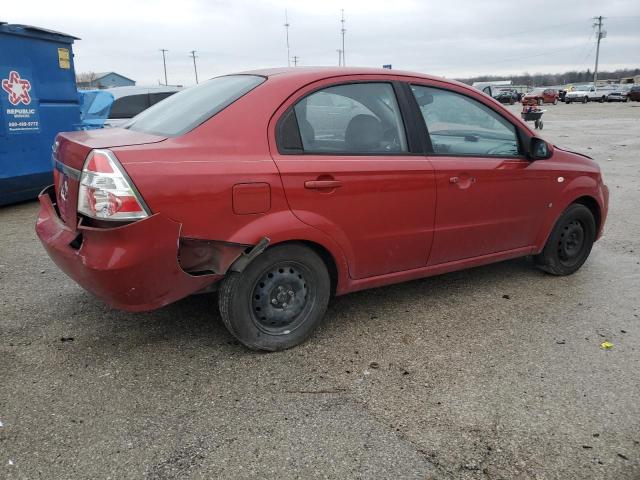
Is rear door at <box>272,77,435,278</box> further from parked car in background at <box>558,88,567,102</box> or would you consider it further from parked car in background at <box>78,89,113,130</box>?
parked car in background at <box>558,88,567,102</box>

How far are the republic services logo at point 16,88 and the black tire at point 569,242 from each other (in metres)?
6.49

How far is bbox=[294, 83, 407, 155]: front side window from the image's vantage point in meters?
3.24

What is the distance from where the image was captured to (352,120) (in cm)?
344

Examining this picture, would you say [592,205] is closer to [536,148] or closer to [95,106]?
[536,148]

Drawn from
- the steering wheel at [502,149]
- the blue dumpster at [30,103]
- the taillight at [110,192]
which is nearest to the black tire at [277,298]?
the taillight at [110,192]

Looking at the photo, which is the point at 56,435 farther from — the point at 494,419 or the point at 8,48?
the point at 8,48

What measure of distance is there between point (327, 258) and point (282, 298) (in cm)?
39

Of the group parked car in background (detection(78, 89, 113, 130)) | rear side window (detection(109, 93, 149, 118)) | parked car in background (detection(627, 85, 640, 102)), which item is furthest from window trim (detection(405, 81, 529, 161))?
parked car in background (detection(627, 85, 640, 102))

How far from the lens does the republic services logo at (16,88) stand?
22.3ft

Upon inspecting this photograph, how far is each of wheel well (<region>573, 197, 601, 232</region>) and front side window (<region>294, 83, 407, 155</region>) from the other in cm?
206

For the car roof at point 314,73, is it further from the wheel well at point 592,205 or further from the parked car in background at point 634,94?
the parked car in background at point 634,94

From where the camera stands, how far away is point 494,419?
2668 millimetres

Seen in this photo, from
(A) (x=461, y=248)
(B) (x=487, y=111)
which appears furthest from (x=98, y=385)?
(B) (x=487, y=111)

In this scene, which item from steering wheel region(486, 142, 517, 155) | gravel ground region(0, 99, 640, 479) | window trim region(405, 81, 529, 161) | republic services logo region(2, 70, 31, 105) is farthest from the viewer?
republic services logo region(2, 70, 31, 105)
